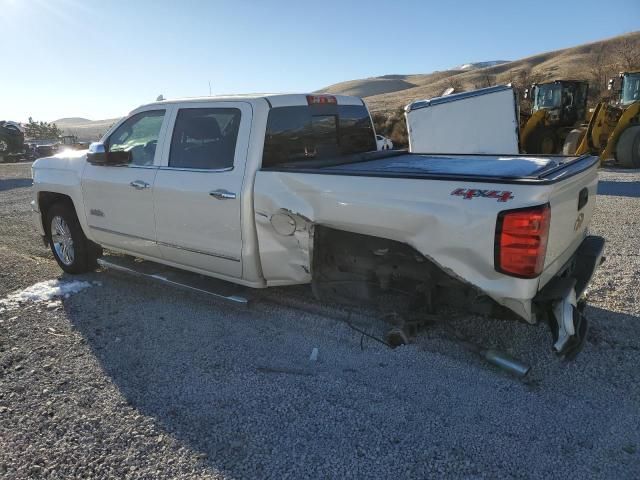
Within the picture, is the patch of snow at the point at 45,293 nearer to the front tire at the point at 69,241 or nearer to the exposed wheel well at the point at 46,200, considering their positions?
the front tire at the point at 69,241

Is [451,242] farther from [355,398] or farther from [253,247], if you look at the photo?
[253,247]

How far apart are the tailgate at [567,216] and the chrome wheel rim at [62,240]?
16.1 feet

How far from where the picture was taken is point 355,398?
329 centimetres

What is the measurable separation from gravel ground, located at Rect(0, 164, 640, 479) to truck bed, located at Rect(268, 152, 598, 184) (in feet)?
4.17

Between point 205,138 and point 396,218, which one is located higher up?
point 205,138

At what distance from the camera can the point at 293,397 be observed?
3.32m

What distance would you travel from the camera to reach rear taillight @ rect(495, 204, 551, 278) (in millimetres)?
2951

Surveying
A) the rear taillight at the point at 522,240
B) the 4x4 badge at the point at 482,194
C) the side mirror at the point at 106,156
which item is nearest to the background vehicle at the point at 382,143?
the side mirror at the point at 106,156

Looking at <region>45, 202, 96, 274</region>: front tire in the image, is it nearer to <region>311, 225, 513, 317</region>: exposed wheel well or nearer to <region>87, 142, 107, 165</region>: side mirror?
<region>87, 142, 107, 165</region>: side mirror

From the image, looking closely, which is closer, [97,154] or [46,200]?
[97,154]

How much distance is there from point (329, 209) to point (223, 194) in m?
1.00

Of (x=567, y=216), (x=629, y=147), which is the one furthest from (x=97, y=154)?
(x=629, y=147)

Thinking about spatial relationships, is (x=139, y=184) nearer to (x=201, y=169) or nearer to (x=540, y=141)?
(x=201, y=169)

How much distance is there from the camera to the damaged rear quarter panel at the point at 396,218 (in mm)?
3113
